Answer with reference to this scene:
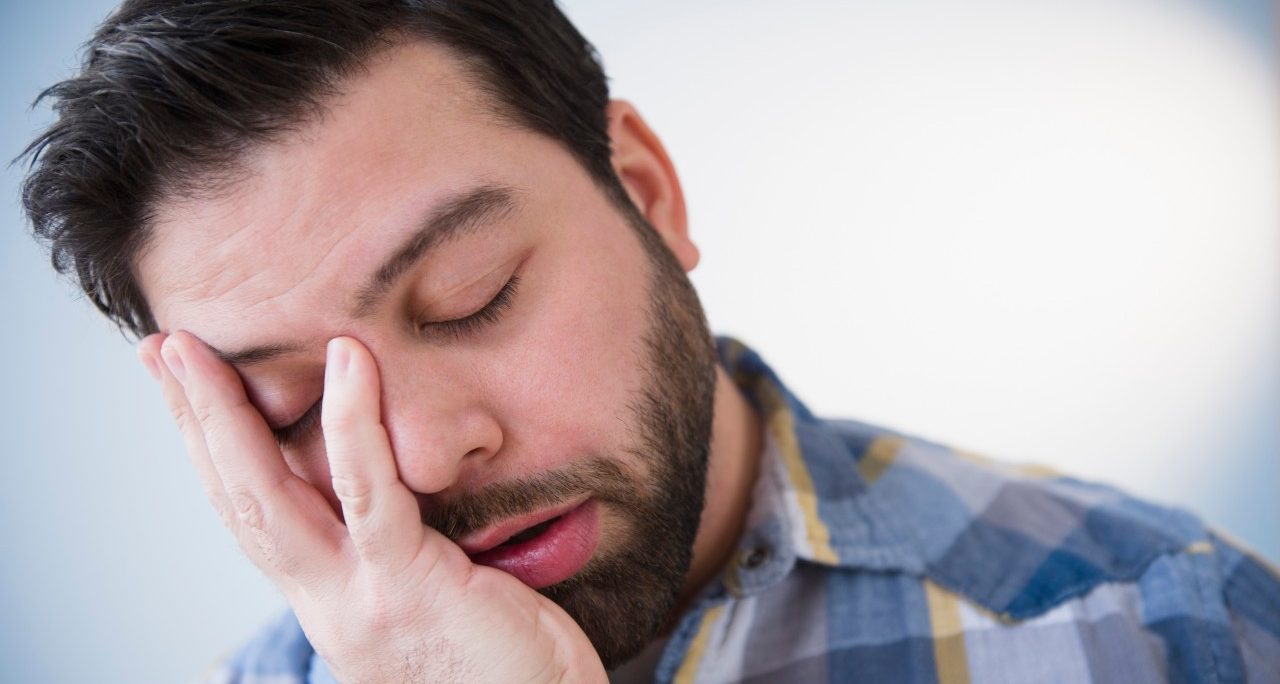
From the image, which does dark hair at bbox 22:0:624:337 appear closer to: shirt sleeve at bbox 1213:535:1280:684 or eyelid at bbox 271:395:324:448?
eyelid at bbox 271:395:324:448

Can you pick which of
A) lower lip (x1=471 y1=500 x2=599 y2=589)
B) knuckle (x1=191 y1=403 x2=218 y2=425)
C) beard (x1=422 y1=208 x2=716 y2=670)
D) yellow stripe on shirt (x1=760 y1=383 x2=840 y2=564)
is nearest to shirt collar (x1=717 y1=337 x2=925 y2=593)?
yellow stripe on shirt (x1=760 y1=383 x2=840 y2=564)

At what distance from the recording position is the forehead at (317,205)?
1.00m

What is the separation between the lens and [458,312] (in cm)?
104

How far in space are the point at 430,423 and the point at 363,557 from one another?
0.58 ft

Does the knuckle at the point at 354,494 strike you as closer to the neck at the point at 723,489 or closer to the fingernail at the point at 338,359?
the fingernail at the point at 338,359

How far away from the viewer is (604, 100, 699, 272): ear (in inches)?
54.7

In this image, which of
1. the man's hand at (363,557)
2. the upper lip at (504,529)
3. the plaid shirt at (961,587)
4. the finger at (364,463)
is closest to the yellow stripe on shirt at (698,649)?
the plaid shirt at (961,587)

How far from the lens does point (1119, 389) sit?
9.47ft

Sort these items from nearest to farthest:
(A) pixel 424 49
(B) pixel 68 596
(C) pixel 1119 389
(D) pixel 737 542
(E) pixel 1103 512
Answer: (A) pixel 424 49 → (E) pixel 1103 512 → (D) pixel 737 542 → (B) pixel 68 596 → (C) pixel 1119 389

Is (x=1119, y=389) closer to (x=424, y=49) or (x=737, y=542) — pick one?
(x=737, y=542)

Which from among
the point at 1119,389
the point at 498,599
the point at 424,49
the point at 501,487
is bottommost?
the point at 1119,389

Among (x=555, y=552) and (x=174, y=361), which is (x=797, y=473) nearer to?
(x=555, y=552)

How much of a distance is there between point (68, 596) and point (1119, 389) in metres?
2.95

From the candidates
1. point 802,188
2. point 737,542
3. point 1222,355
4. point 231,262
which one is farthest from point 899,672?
point 1222,355
